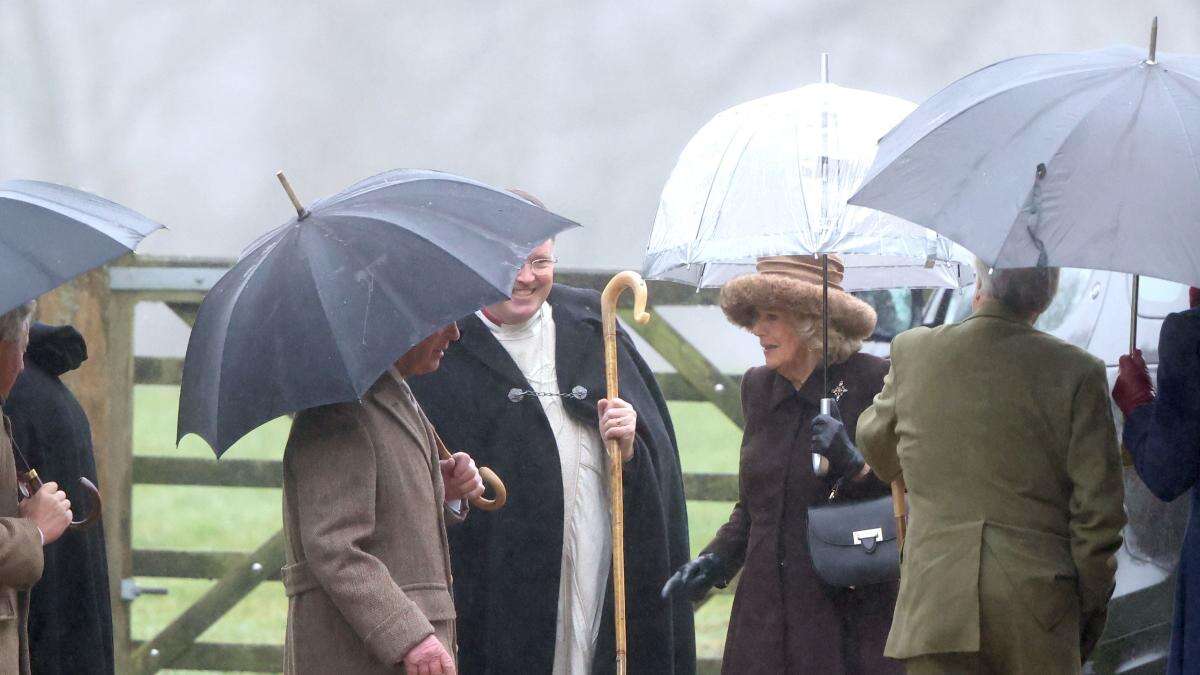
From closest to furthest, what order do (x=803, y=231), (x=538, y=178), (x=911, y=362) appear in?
(x=911, y=362) < (x=803, y=231) < (x=538, y=178)

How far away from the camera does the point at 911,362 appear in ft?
8.57

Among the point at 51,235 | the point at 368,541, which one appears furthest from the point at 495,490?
the point at 51,235

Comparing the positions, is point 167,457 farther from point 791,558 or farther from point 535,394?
point 791,558

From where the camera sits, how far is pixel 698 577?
130 inches

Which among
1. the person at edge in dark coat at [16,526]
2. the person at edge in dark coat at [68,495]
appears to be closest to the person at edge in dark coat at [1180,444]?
the person at edge in dark coat at [16,526]

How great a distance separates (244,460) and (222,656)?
0.62 m

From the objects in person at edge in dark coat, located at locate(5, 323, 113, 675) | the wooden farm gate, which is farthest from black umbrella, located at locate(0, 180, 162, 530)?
the wooden farm gate

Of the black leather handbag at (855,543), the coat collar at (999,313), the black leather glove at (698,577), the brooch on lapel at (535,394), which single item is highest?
the coat collar at (999,313)

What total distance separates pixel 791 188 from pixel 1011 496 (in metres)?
0.78

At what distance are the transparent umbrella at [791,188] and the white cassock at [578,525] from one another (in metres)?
0.51

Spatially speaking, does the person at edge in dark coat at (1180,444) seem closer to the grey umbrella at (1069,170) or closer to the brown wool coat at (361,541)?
the grey umbrella at (1069,170)

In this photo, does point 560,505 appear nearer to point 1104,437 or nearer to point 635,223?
point 1104,437

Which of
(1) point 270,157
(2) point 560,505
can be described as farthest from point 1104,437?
(1) point 270,157

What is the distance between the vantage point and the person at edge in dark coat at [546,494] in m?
3.39
